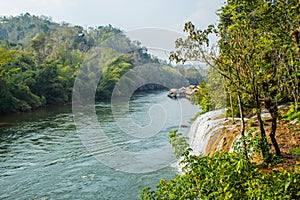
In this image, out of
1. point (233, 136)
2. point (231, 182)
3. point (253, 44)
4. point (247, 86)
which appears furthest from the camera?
point (233, 136)

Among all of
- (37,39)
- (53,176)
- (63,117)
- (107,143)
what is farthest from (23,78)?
(53,176)

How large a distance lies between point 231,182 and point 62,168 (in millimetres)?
7294

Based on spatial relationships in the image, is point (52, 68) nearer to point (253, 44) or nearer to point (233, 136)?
point (233, 136)

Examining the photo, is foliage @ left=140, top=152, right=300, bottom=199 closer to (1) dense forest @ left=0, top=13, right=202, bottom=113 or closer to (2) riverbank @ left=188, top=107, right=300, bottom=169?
(2) riverbank @ left=188, top=107, right=300, bottom=169

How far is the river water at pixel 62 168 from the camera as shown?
7.76m

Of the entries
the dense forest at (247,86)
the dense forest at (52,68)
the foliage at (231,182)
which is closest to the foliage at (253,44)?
the dense forest at (247,86)

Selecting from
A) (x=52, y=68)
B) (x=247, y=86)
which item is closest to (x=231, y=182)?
(x=247, y=86)

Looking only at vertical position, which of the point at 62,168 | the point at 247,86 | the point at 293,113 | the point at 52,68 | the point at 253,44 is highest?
the point at 52,68

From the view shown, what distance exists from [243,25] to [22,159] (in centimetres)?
911

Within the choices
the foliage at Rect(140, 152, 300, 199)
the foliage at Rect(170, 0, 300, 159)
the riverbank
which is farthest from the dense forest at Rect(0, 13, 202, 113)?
the foliage at Rect(140, 152, 300, 199)

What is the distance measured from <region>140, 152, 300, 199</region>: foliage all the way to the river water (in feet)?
12.7

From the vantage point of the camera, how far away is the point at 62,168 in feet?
31.6

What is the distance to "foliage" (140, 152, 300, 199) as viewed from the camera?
10.3 feet

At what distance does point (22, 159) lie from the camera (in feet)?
34.9
